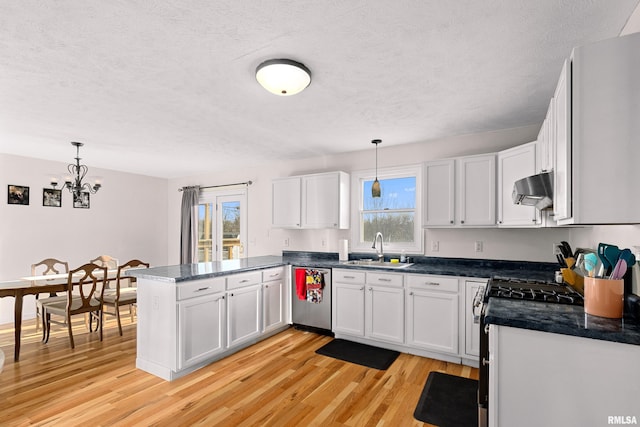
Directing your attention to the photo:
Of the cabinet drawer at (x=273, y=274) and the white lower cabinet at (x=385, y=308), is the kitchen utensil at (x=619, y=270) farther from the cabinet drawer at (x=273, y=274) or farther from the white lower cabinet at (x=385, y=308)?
the cabinet drawer at (x=273, y=274)

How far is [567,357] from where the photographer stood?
137 cm

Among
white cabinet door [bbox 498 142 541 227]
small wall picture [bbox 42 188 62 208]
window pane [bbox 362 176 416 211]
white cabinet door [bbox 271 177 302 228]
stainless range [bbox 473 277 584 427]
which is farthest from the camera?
small wall picture [bbox 42 188 62 208]

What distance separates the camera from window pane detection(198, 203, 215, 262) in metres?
5.98

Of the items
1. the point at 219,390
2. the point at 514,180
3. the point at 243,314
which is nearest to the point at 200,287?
the point at 243,314

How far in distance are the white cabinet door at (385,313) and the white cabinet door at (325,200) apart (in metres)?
1.07

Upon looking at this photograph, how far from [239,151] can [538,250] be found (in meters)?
3.68

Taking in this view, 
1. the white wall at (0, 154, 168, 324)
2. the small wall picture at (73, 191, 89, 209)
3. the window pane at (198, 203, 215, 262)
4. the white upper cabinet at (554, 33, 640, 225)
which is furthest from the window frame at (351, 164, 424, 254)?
the small wall picture at (73, 191, 89, 209)

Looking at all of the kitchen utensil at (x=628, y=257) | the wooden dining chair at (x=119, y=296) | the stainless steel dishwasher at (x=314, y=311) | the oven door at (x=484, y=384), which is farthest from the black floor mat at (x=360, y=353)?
the wooden dining chair at (x=119, y=296)

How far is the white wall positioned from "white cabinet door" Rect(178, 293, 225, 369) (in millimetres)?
3530

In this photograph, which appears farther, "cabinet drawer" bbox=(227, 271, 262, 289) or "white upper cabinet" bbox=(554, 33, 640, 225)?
"cabinet drawer" bbox=(227, 271, 262, 289)

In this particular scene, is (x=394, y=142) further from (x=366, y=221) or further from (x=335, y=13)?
(x=335, y=13)

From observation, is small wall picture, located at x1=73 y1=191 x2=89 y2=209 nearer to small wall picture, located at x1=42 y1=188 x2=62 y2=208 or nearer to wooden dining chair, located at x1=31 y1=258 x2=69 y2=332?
small wall picture, located at x1=42 y1=188 x2=62 y2=208

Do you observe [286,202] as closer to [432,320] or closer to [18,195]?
[432,320]

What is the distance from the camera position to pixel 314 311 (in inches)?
155
